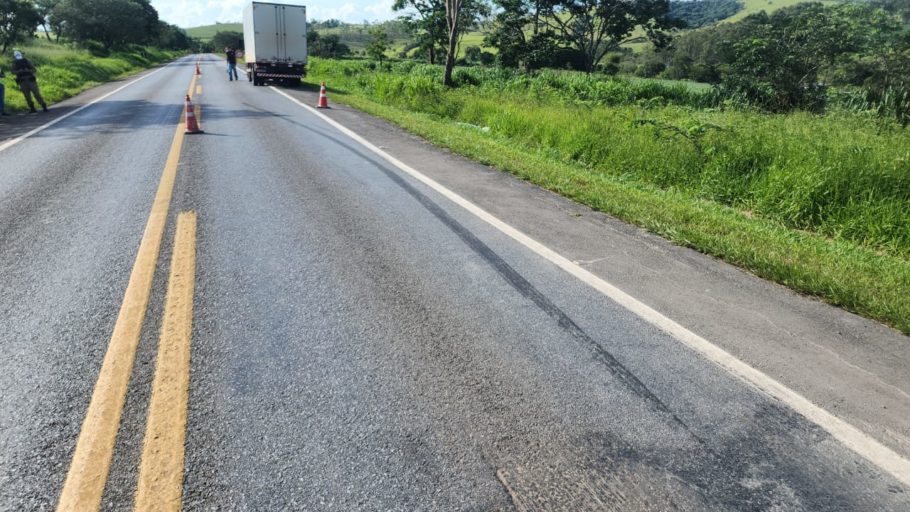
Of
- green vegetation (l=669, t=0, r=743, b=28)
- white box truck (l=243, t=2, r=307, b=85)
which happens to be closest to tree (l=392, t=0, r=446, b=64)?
white box truck (l=243, t=2, r=307, b=85)

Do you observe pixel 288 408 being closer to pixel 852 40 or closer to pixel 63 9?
pixel 852 40

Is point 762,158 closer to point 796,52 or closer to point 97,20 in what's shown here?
point 796,52

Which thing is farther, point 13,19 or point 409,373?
point 13,19

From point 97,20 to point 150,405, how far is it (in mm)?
80849

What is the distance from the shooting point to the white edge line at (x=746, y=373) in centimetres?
232

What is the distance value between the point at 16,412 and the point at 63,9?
276 ft

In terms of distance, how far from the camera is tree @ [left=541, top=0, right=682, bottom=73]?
44.2 meters

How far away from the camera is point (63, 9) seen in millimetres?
64562

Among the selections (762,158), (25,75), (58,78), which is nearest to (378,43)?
(58,78)

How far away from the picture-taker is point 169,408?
2.43 m

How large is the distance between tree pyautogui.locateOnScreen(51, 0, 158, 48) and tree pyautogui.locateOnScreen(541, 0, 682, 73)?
185 feet

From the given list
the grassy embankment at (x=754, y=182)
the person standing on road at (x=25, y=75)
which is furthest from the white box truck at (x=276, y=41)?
the grassy embankment at (x=754, y=182)

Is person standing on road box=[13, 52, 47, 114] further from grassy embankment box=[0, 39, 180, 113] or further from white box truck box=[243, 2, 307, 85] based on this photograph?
white box truck box=[243, 2, 307, 85]

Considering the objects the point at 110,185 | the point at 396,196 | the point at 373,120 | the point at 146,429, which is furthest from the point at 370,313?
the point at 373,120
